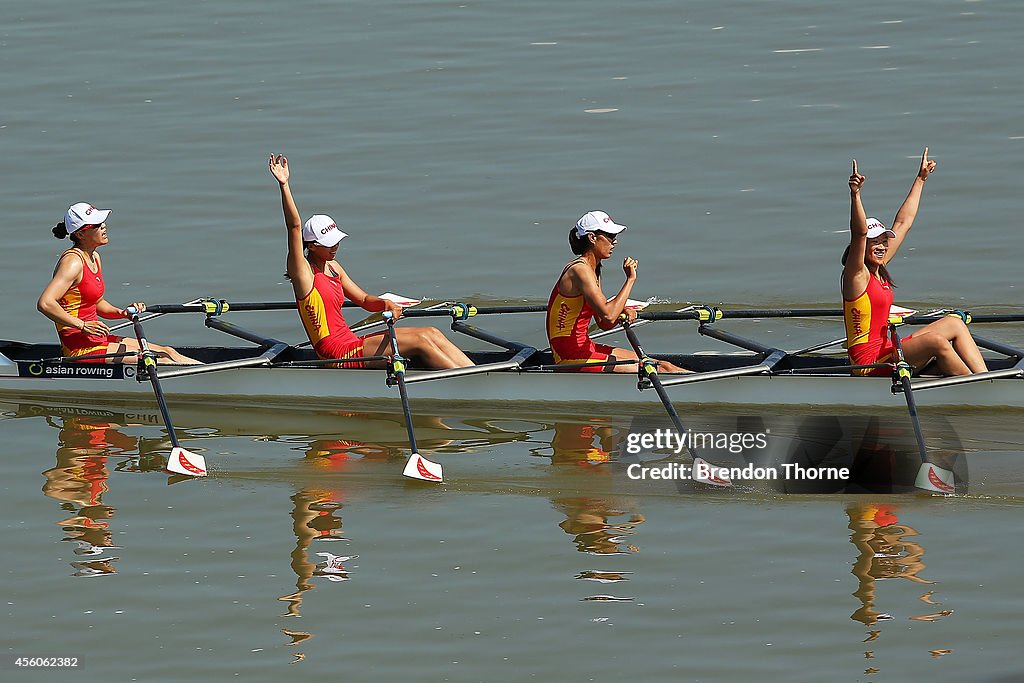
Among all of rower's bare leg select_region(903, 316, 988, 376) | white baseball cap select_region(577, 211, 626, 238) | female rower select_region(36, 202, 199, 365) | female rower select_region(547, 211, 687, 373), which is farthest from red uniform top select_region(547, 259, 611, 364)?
female rower select_region(36, 202, 199, 365)

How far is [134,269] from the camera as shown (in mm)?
14766

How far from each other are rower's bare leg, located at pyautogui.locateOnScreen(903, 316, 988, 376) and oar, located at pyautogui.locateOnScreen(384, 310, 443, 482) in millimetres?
3230

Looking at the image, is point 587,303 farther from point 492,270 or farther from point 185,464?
point 492,270

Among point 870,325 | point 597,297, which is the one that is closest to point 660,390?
point 597,297

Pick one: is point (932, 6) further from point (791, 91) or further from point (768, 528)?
point (768, 528)

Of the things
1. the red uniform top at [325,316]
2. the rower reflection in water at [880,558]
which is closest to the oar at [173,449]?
→ the red uniform top at [325,316]

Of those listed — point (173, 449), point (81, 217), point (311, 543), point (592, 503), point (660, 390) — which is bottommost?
point (311, 543)

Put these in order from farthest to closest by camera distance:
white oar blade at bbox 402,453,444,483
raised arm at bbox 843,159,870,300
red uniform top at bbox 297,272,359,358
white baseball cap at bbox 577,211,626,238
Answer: red uniform top at bbox 297,272,359,358
white baseball cap at bbox 577,211,626,238
white oar blade at bbox 402,453,444,483
raised arm at bbox 843,159,870,300

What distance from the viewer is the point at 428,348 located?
10.8m

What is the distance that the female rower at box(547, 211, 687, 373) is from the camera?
1012 centimetres

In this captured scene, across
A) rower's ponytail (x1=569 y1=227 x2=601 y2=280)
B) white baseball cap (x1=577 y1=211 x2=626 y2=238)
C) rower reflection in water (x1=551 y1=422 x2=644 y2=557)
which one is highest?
white baseball cap (x1=577 y1=211 x2=626 y2=238)

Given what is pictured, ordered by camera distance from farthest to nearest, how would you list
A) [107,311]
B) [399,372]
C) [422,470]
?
[107,311], [399,372], [422,470]

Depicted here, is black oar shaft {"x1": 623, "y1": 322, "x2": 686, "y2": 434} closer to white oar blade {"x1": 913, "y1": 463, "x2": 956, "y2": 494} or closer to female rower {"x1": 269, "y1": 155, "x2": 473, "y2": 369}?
female rower {"x1": 269, "y1": 155, "x2": 473, "y2": 369}

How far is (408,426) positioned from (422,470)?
1.34 ft
